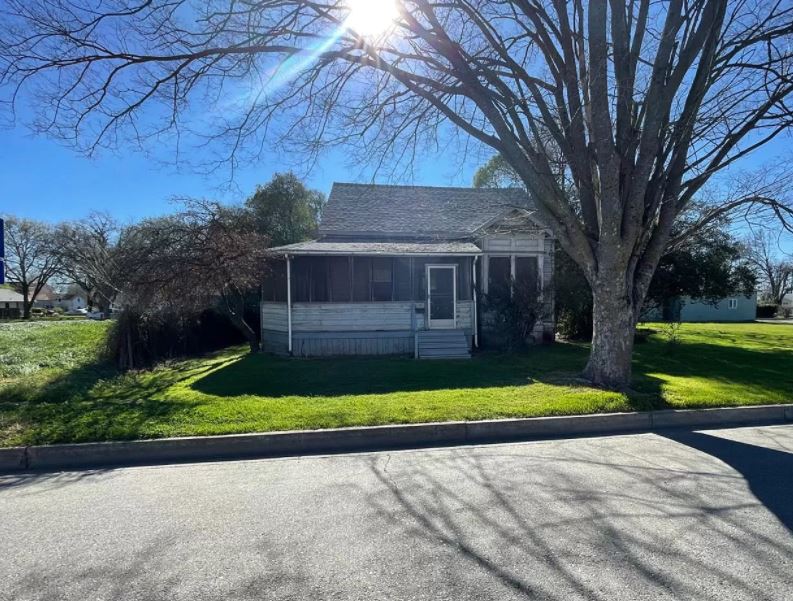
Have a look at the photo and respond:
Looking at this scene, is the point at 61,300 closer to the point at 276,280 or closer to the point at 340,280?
the point at 276,280

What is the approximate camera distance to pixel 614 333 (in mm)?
8695

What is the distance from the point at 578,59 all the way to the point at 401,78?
3273 millimetres

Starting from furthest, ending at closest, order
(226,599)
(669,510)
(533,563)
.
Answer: (669,510) < (533,563) < (226,599)

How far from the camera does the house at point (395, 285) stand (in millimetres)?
14406

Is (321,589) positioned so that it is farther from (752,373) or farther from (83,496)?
(752,373)

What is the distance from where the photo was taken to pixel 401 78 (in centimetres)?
865

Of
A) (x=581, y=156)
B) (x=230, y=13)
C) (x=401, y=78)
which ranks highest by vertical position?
(x=230, y=13)

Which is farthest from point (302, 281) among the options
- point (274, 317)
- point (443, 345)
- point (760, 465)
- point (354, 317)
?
point (760, 465)

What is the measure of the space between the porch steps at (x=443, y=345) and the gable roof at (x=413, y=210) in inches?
159

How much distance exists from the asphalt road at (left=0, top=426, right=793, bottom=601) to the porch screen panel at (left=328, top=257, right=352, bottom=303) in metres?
9.30

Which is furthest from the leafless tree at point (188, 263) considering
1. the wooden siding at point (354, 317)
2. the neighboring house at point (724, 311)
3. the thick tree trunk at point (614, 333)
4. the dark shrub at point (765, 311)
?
the dark shrub at point (765, 311)

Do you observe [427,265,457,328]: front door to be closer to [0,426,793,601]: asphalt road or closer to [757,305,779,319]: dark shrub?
[0,426,793,601]: asphalt road

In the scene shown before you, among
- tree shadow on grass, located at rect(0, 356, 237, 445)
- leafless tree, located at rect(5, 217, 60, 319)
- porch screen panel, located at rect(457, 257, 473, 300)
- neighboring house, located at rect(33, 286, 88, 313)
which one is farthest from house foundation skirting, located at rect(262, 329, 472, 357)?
neighboring house, located at rect(33, 286, 88, 313)

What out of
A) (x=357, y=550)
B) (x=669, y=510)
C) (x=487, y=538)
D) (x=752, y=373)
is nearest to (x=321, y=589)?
(x=357, y=550)
